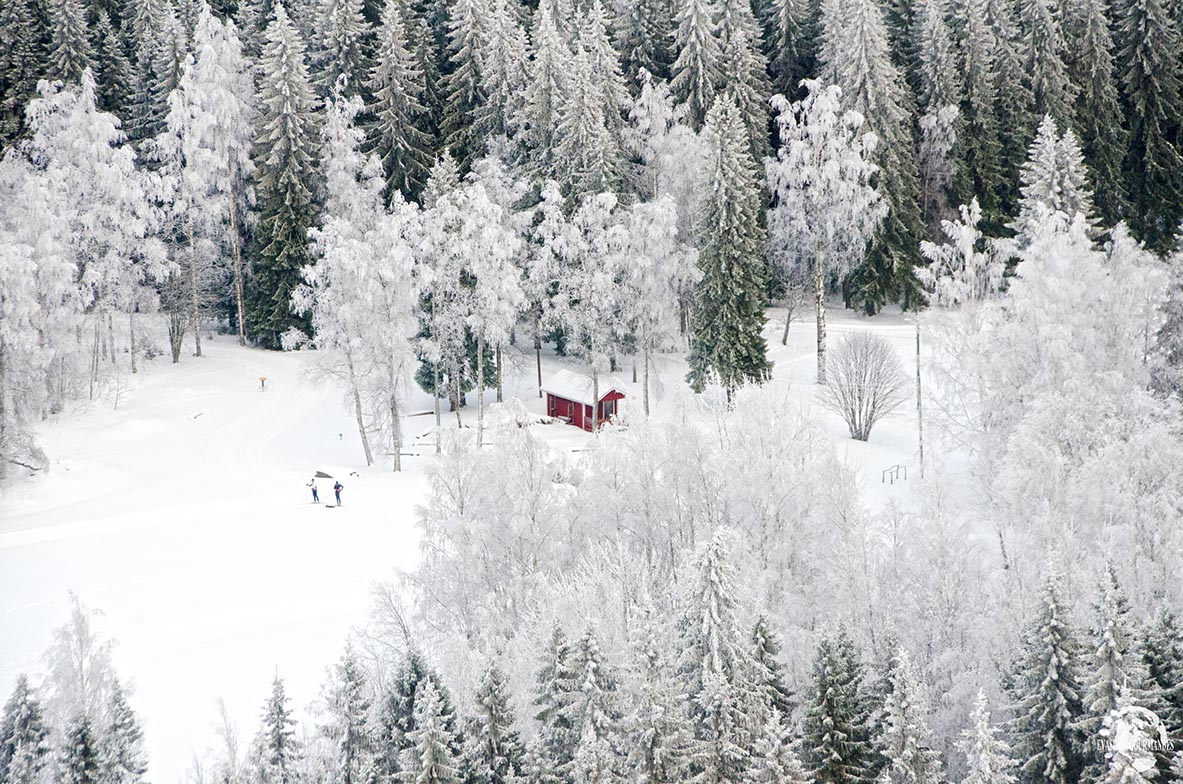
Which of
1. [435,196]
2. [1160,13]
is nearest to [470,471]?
[435,196]

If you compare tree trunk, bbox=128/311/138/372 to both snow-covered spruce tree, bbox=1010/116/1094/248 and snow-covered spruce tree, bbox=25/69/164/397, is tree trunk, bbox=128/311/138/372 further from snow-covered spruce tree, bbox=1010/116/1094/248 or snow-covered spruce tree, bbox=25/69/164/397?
snow-covered spruce tree, bbox=1010/116/1094/248

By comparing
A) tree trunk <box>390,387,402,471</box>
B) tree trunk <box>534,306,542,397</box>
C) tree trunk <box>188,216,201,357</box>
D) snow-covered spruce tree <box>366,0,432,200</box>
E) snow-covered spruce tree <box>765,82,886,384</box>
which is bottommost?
tree trunk <box>390,387,402,471</box>

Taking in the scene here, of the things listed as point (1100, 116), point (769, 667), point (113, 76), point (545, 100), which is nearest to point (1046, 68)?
point (1100, 116)

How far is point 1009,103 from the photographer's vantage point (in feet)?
205

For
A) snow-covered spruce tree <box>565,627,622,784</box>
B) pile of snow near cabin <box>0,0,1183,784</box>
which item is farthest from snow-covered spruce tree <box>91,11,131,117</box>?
snow-covered spruce tree <box>565,627,622,784</box>

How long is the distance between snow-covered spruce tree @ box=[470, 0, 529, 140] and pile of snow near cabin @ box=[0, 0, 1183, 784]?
255 mm

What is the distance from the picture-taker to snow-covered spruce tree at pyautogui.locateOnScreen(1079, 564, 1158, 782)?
81.1 ft

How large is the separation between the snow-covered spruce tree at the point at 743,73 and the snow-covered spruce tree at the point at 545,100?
8637 mm

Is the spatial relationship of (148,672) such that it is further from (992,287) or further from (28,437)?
(992,287)

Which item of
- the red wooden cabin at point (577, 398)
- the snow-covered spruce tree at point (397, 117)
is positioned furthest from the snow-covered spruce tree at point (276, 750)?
the snow-covered spruce tree at point (397, 117)

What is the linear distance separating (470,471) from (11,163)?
117 ft

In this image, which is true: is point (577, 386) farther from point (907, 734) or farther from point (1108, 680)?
point (1108, 680)

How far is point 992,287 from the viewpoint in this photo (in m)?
45.1

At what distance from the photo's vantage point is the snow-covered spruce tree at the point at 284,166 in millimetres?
59750
